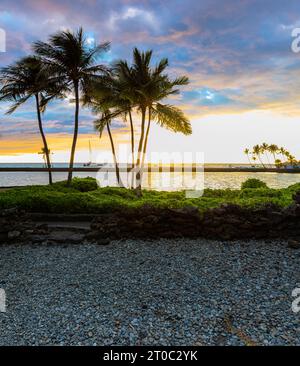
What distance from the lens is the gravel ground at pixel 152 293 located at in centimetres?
453

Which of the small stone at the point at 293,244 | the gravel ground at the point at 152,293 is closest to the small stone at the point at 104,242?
the gravel ground at the point at 152,293

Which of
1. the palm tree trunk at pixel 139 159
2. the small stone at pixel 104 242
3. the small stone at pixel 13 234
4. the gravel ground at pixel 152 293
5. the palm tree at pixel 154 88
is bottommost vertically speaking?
the gravel ground at pixel 152 293

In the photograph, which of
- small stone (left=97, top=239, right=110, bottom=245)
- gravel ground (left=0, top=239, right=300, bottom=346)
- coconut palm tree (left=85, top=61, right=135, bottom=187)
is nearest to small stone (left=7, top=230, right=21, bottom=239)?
gravel ground (left=0, top=239, right=300, bottom=346)

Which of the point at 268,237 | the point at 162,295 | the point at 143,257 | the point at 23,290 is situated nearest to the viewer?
the point at 162,295

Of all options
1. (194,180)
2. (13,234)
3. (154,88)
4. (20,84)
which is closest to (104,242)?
(13,234)

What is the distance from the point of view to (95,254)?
7.80m

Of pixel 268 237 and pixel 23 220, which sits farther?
pixel 23 220

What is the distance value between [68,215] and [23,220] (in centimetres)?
151

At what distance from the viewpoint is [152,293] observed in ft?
18.7

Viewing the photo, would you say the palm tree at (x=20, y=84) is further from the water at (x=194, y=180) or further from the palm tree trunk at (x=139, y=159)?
the water at (x=194, y=180)

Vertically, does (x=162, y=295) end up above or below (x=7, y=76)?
below

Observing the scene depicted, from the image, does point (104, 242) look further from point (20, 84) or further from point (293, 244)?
point (20, 84)
